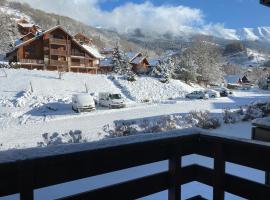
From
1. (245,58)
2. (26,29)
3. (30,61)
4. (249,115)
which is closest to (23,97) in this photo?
(30,61)

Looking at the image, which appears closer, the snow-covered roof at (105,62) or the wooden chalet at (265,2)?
the wooden chalet at (265,2)

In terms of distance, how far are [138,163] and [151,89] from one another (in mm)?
41336

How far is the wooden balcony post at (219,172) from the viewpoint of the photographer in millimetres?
3094

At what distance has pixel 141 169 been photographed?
24.8ft

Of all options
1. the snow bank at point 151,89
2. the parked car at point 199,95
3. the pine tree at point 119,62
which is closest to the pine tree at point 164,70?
the snow bank at point 151,89

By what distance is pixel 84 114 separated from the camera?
28438mm

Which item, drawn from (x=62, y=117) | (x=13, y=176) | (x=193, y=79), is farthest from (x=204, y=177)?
(x=193, y=79)

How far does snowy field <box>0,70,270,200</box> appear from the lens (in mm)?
6965

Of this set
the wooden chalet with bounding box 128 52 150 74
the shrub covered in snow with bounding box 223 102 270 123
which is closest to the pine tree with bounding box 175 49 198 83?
the wooden chalet with bounding box 128 52 150 74

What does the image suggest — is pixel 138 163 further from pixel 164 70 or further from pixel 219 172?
pixel 164 70

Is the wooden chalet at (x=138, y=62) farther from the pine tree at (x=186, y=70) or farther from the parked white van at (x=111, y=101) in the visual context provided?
the parked white van at (x=111, y=101)

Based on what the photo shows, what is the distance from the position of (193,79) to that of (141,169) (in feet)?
171

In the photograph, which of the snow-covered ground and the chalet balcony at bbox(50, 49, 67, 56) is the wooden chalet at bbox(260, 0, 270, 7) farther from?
the snow-covered ground

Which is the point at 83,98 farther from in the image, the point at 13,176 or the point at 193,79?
the point at 193,79
